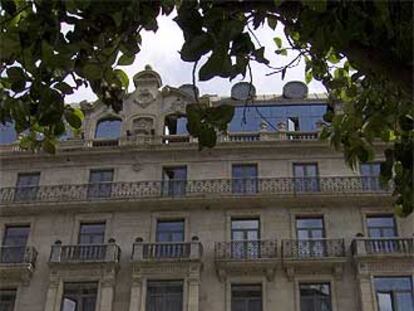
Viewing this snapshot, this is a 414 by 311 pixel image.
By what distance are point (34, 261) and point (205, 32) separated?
21883mm

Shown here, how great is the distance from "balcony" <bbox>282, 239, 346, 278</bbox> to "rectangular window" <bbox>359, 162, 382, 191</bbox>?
263 centimetres

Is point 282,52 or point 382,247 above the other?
point 382,247

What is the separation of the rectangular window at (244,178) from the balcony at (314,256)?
2.85 m

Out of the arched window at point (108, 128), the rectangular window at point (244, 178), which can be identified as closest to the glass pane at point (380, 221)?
the rectangular window at point (244, 178)

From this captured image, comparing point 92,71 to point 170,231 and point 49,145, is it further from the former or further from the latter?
point 170,231

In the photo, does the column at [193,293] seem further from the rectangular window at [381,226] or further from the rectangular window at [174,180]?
the rectangular window at [381,226]

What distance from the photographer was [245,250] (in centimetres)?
2348

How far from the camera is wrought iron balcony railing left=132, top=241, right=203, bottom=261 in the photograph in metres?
23.2

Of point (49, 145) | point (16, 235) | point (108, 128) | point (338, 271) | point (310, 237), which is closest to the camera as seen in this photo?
point (49, 145)

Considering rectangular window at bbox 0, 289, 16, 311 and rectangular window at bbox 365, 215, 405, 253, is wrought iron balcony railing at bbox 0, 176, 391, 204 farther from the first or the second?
rectangular window at bbox 0, 289, 16, 311

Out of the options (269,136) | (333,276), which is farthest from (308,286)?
(269,136)

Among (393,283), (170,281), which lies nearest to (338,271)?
(393,283)

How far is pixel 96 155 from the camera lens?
26.9 metres

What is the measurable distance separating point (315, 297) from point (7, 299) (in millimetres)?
11419
